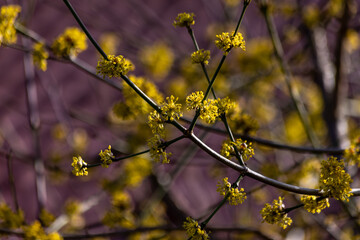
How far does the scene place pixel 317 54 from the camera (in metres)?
3.33

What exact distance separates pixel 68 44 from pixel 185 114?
1770 mm

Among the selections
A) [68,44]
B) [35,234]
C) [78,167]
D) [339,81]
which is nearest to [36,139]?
[35,234]

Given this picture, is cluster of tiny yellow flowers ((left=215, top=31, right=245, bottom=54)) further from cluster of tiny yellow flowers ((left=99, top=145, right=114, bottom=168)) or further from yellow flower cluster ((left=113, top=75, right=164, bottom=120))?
cluster of tiny yellow flowers ((left=99, top=145, right=114, bottom=168))

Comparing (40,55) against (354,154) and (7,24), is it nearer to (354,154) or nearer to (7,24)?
(7,24)

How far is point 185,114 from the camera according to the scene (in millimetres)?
3301

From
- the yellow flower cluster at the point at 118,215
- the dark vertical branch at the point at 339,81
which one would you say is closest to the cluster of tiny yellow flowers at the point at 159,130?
the yellow flower cluster at the point at 118,215

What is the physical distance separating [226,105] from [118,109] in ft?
2.05

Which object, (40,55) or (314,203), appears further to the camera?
(40,55)

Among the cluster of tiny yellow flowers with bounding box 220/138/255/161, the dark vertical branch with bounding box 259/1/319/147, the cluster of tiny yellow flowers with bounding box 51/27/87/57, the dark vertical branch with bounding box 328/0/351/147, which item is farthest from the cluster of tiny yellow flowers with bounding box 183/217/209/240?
the dark vertical branch with bounding box 328/0/351/147

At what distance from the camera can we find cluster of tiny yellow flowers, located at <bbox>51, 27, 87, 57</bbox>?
1.65 m

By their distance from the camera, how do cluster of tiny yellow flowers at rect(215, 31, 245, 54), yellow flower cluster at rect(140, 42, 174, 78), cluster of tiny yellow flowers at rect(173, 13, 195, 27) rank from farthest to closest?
yellow flower cluster at rect(140, 42, 174, 78) < cluster of tiny yellow flowers at rect(173, 13, 195, 27) < cluster of tiny yellow flowers at rect(215, 31, 245, 54)

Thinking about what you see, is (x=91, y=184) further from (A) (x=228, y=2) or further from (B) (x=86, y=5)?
(A) (x=228, y=2)

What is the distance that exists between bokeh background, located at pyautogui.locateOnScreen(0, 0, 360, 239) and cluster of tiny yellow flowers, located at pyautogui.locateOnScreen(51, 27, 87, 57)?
0.80 metres

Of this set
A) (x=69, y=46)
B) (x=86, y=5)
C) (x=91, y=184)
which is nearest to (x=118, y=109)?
(x=69, y=46)
